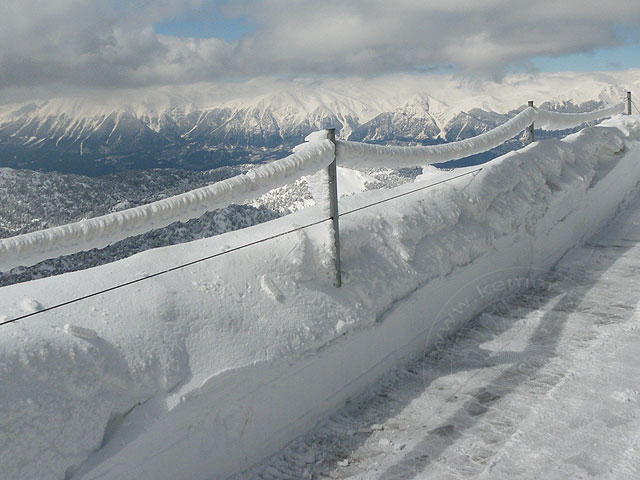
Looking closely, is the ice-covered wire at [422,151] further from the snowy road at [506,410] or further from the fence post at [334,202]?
the snowy road at [506,410]

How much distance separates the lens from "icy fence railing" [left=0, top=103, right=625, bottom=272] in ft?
7.22

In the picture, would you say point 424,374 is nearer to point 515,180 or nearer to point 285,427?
point 285,427

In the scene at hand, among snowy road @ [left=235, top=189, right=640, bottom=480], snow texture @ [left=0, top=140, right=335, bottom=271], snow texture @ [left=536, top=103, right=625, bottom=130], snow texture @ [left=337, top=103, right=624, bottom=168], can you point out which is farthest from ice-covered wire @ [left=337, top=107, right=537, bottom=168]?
snowy road @ [left=235, top=189, right=640, bottom=480]

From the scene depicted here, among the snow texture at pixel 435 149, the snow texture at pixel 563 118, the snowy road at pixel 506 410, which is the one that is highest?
the snow texture at pixel 435 149

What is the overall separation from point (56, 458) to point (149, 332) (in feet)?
2.06

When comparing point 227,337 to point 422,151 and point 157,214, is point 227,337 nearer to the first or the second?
point 157,214

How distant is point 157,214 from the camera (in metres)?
2.50

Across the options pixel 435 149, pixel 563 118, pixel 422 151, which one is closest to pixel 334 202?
pixel 422 151

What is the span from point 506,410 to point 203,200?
1.99m

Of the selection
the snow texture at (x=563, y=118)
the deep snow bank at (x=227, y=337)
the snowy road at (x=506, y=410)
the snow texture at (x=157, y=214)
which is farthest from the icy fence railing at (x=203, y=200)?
the snow texture at (x=563, y=118)

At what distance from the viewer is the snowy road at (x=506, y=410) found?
8.03ft

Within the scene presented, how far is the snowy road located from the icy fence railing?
4.26ft

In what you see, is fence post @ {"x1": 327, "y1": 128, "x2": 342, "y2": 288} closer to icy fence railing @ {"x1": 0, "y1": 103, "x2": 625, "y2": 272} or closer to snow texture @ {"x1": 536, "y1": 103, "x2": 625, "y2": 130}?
icy fence railing @ {"x1": 0, "y1": 103, "x2": 625, "y2": 272}

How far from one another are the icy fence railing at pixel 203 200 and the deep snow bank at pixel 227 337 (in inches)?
11.3
